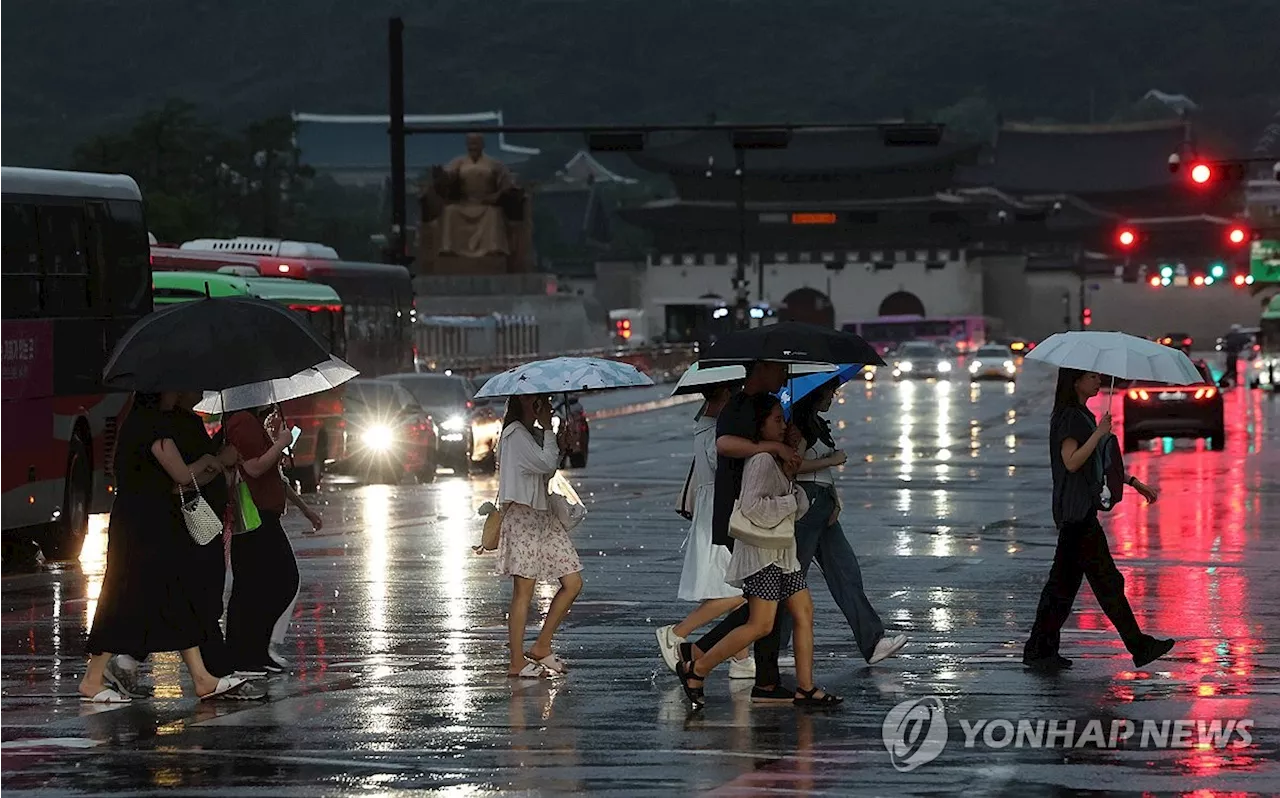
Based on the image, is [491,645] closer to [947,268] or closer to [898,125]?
[898,125]

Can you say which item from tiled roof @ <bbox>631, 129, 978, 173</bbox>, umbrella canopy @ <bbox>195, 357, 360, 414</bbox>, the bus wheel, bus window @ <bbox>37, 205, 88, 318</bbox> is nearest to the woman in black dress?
umbrella canopy @ <bbox>195, 357, 360, 414</bbox>

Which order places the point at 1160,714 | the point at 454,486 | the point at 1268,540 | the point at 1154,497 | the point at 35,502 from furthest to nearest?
1. the point at 454,486
2. the point at 1268,540
3. the point at 35,502
4. the point at 1154,497
5. the point at 1160,714

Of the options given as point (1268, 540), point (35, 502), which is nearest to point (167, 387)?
point (35, 502)

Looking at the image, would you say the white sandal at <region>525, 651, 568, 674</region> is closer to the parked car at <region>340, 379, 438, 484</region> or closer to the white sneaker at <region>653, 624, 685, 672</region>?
the white sneaker at <region>653, 624, 685, 672</region>

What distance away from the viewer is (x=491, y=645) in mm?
14422

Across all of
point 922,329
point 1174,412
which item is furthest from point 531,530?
point 922,329

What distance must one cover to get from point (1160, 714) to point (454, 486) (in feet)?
65.5

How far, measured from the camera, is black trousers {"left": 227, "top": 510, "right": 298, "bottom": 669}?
12852 mm

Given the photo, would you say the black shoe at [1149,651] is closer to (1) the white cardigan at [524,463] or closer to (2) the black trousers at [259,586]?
(1) the white cardigan at [524,463]

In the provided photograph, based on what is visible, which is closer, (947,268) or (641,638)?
(641,638)

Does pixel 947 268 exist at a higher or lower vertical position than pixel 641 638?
higher

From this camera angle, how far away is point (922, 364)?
87875 mm

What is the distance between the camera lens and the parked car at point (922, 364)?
87312mm

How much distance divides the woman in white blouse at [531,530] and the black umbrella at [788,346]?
3.08 feet
